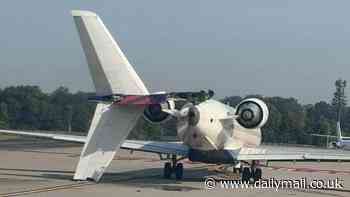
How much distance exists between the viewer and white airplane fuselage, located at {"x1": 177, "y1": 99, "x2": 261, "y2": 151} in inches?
1078

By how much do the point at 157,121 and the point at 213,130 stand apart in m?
2.71

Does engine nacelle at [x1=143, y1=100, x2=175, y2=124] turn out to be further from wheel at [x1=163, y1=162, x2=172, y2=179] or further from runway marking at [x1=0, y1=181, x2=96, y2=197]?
wheel at [x1=163, y1=162, x2=172, y2=179]

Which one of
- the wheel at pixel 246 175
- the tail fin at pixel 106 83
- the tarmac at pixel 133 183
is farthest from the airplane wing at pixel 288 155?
the tail fin at pixel 106 83

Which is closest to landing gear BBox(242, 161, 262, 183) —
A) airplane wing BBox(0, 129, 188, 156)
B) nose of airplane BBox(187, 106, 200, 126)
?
airplane wing BBox(0, 129, 188, 156)

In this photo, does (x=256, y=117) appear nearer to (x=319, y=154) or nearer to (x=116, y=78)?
(x=319, y=154)

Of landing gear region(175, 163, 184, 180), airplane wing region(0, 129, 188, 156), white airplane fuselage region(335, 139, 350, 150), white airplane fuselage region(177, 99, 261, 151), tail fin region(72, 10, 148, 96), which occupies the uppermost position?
tail fin region(72, 10, 148, 96)

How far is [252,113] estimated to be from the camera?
95.5 ft

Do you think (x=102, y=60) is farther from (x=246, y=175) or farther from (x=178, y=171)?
(x=246, y=175)

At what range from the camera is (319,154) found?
28953mm

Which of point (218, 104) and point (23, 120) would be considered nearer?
point (218, 104)

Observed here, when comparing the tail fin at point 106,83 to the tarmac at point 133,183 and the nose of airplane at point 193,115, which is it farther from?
the nose of airplane at point 193,115

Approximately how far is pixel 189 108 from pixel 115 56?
196 inches

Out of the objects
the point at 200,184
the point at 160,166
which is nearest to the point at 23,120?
the point at 160,166

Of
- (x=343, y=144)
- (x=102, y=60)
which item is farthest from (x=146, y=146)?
(x=343, y=144)
